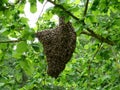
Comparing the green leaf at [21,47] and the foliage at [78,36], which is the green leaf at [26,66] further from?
the green leaf at [21,47]

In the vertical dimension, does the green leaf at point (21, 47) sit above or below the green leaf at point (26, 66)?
above

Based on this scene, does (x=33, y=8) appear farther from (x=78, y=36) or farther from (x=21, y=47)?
(x=78, y=36)

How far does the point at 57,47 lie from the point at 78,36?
197 centimetres

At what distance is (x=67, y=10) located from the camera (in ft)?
11.3

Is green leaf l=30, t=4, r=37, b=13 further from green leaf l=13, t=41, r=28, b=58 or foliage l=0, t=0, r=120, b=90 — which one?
green leaf l=13, t=41, r=28, b=58

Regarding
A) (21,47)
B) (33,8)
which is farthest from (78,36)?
(21,47)

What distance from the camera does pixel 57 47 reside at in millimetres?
3121

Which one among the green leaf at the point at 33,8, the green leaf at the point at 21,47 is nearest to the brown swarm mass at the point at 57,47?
the green leaf at the point at 21,47

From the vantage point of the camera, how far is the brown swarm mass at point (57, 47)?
311 cm

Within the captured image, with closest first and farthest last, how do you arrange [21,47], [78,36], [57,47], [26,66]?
[57,47] < [21,47] < [26,66] < [78,36]

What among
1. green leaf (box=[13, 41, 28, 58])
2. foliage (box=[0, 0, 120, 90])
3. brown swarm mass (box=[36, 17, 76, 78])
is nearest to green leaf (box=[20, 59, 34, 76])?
foliage (box=[0, 0, 120, 90])

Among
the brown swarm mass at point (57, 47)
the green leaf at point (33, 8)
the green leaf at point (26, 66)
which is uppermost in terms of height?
the green leaf at point (33, 8)

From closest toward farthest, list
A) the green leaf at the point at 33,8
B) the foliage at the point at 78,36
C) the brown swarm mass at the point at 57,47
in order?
the brown swarm mass at the point at 57,47 < the foliage at the point at 78,36 < the green leaf at the point at 33,8

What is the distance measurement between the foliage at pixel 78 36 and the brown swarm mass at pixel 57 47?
15cm
